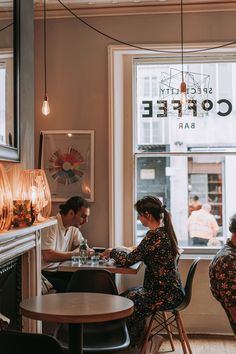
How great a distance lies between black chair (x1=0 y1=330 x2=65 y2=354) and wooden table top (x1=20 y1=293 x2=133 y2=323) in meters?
0.45

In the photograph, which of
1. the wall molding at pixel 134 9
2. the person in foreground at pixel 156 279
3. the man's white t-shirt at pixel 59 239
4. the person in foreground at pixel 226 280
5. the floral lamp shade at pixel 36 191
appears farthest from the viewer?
the wall molding at pixel 134 9

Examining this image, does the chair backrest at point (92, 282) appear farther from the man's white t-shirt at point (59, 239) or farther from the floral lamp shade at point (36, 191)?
the man's white t-shirt at point (59, 239)

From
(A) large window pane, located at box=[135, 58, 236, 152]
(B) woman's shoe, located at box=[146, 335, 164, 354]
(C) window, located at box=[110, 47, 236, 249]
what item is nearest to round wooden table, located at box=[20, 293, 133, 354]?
(B) woman's shoe, located at box=[146, 335, 164, 354]

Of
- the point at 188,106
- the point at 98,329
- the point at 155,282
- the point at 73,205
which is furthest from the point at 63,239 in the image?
the point at 188,106

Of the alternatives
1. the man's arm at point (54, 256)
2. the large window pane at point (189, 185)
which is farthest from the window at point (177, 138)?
the man's arm at point (54, 256)

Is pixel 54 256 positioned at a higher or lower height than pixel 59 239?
lower

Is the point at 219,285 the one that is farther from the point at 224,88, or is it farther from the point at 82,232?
the point at 224,88

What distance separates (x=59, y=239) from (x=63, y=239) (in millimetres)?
72

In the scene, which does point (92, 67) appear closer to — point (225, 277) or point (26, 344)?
point (225, 277)

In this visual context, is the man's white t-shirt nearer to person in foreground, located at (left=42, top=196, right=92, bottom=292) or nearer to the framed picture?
person in foreground, located at (left=42, top=196, right=92, bottom=292)

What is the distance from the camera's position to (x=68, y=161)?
4.98 m

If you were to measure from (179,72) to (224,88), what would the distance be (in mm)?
464

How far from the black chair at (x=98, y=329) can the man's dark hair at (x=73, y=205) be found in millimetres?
1022

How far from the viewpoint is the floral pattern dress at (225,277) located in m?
3.26
